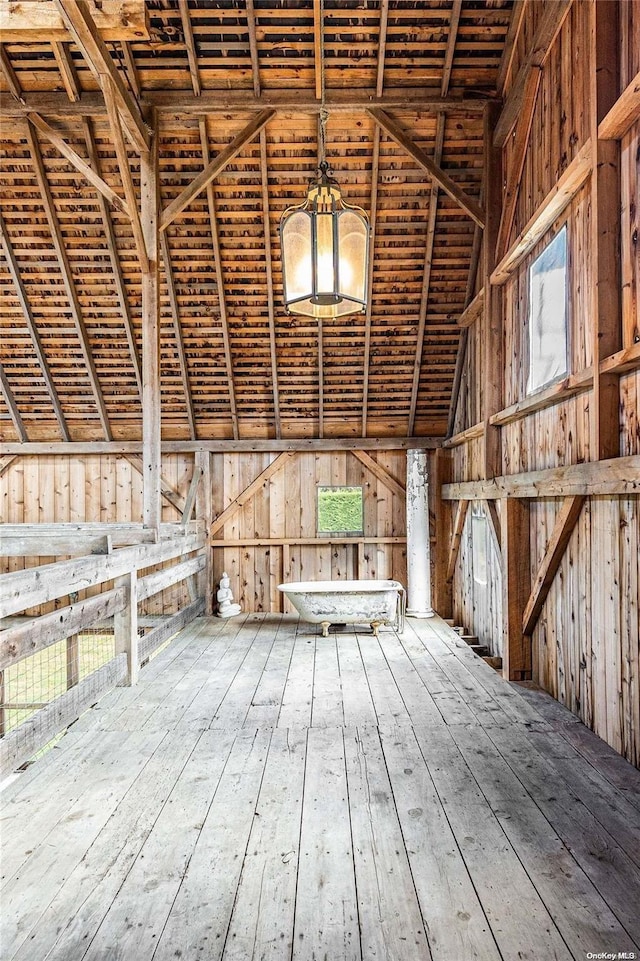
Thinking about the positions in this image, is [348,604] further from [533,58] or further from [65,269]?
[533,58]

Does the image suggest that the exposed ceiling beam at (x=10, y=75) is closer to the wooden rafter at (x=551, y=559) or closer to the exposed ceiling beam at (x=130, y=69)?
the exposed ceiling beam at (x=130, y=69)

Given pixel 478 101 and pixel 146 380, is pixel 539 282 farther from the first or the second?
pixel 146 380

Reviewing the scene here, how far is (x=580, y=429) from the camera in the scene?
364cm

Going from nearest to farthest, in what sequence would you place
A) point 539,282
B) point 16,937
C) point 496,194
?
point 16,937, point 539,282, point 496,194

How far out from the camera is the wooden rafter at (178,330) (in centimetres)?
611

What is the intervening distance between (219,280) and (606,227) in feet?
13.3

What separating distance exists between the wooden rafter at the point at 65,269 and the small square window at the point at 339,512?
296cm

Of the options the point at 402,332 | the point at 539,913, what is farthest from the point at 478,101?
the point at 539,913

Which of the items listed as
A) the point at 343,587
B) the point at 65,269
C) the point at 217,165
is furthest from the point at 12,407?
the point at 343,587

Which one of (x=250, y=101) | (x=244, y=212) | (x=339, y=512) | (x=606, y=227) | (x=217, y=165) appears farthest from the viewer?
(x=339, y=512)

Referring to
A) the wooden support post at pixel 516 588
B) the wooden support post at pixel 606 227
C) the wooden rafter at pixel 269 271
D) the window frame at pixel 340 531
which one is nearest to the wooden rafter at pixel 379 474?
the window frame at pixel 340 531

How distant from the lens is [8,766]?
2875 millimetres

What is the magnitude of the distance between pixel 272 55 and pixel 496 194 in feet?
7.50

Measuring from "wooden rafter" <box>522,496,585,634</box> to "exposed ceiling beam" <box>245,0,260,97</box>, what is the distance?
433 centimetres
